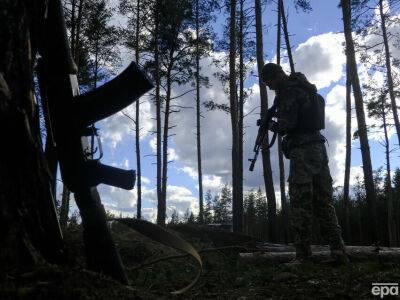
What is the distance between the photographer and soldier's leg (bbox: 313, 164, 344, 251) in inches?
196

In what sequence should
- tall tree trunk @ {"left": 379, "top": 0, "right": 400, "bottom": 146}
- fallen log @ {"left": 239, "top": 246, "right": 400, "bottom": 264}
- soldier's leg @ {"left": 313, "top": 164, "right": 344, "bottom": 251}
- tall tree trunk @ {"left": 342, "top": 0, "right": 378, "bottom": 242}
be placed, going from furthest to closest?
tall tree trunk @ {"left": 379, "top": 0, "right": 400, "bottom": 146}, tall tree trunk @ {"left": 342, "top": 0, "right": 378, "bottom": 242}, fallen log @ {"left": 239, "top": 246, "right": 400, "bottom": 264}, soldier's leg @ {"left": 313, "top": 164, "right": 344, "bottom": 251}

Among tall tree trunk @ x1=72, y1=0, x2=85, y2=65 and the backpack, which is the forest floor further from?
tall tree trunk @ x1=72, y1=0, x2=85, y2=65

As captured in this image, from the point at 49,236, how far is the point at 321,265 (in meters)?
3.83

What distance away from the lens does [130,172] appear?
199 cm

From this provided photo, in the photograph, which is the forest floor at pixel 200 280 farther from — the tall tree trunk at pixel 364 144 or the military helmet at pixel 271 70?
the tall tree trunk at pixel 364 144

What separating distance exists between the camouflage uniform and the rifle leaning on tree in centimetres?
344

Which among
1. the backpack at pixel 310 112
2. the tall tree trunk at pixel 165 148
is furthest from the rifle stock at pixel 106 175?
the tall tree trunk at pixel 165 148

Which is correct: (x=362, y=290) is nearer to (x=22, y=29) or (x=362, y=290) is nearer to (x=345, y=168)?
(x=22, y=29)

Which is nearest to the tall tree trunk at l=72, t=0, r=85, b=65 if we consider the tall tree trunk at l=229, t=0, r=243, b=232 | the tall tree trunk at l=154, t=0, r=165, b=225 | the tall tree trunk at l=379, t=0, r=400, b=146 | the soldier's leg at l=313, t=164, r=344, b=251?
the tall tree trunk at l=154, t=0, r=165, b=225

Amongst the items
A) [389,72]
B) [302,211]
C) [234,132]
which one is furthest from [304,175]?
[389,72]

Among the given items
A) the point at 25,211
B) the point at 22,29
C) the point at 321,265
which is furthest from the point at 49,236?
the point at 321,265

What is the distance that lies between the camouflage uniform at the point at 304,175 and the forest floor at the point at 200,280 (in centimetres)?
41

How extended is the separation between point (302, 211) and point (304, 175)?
0.43 metres

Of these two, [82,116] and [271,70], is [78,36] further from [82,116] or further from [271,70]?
[82,116]
